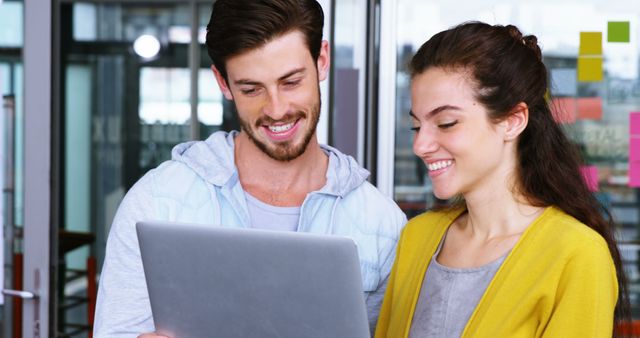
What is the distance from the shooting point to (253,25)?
5.66ft

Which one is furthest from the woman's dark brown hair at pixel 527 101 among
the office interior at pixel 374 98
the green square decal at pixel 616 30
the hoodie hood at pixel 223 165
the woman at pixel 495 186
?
the green square decal at pixel 616 30

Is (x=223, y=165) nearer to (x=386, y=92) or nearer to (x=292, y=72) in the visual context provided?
(x=292, y=72)

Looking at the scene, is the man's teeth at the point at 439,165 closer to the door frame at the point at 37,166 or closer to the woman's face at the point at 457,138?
the woman's face at the point at 457,138

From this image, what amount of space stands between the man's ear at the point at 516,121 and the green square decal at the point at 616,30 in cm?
176

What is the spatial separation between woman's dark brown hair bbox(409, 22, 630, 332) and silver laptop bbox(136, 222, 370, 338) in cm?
44

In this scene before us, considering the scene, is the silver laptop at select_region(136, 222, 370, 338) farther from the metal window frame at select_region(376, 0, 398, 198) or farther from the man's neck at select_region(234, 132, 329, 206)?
the metal window frame at select_region(376, 0, 398, 198)

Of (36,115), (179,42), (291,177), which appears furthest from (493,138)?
(179,42)

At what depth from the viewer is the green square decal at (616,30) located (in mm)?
3145

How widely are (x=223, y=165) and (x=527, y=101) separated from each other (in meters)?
0.63

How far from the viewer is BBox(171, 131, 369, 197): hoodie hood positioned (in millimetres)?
1813

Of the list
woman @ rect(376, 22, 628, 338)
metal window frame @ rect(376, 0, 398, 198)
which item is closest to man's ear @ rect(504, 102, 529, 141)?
woman @ rect(376, 22, 628, 338)

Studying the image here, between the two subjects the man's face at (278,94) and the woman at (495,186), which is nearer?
the woman at (495,186)

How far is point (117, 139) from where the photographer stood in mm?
5805

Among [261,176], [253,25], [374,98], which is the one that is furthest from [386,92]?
[253,25]
